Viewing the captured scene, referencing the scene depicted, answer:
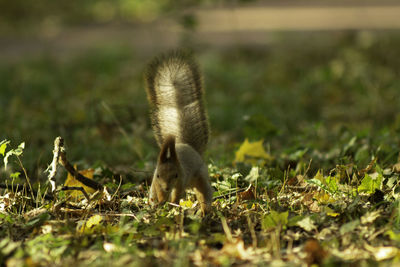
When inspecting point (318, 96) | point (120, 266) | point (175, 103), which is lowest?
point (318, 96)

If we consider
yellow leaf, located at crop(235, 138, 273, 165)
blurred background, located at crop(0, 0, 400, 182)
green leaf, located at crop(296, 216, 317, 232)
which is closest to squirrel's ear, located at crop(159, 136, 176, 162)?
green leaf, located at crop(296, 216, 317, 232)

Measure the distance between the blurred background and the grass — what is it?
0.07 ft

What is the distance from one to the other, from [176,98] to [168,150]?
52cm

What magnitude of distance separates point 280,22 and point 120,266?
1149 cm

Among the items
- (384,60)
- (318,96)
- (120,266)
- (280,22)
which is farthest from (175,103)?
(280,22)

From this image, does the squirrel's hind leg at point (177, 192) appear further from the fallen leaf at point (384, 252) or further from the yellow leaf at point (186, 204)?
the fallen leaf at point (384, 252)

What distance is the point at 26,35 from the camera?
44.1 feet

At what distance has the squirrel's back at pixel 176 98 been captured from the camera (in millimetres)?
2820

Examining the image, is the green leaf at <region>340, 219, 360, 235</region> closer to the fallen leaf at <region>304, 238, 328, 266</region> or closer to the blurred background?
the fallen leaf at <region>304, 238, 328, 266</region>

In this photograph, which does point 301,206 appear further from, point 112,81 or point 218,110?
point 112,81

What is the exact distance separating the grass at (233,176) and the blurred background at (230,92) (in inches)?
0.9

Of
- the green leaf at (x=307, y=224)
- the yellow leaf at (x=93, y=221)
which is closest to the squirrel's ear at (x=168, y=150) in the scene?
the yellow leaf at (x=93, y=221)

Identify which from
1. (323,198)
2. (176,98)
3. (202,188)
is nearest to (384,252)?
(323,198)

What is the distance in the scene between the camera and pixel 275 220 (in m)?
2.23
